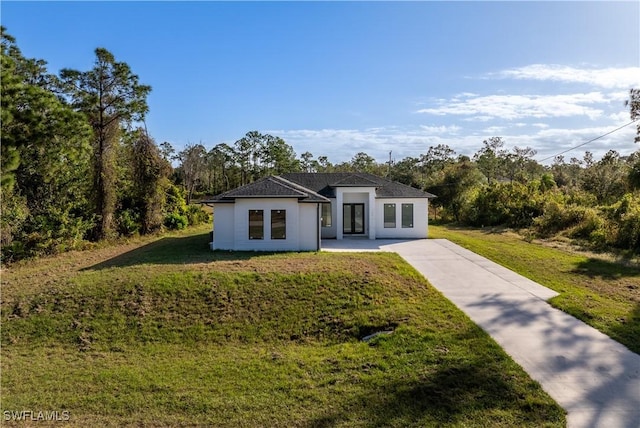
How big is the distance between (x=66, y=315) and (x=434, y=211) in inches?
1248

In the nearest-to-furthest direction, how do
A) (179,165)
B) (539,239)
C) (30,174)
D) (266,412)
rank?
(266,412) < (30,174) < (539,239) < (179,165)

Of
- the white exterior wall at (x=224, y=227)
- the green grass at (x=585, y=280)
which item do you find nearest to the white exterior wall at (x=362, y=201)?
the green grass at (x=585, y=280)

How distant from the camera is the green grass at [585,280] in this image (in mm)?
8617

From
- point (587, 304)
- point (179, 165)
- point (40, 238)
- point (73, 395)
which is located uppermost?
point (179, 165)

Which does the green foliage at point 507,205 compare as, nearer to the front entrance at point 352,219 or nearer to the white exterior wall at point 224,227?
the front entrance at point 352,219

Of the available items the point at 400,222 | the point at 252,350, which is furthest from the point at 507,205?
the point at 252,350

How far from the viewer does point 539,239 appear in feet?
73.6

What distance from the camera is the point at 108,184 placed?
20266 mm

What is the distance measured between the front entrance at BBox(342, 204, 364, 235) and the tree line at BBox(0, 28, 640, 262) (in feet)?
38.7

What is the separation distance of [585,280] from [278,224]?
1166cm

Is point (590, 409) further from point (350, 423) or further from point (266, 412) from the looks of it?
point (266, 412)

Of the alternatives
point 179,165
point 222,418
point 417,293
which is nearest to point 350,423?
point 222,418

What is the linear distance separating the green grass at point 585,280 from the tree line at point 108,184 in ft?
15.9

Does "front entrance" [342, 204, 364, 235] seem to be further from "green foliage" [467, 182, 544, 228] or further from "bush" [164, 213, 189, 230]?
"green foliage" [467, 182, 544, 228]
